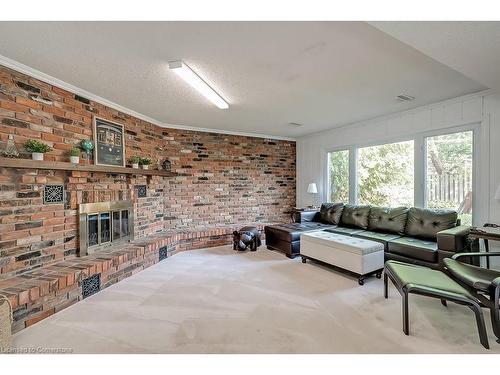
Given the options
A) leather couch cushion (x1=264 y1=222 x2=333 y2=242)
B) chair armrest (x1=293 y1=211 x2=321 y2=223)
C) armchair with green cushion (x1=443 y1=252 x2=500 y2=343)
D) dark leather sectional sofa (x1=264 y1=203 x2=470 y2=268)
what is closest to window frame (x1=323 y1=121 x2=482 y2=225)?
dark leather sectional sofa (x1=264 y1=203 x2=470 y2=268)

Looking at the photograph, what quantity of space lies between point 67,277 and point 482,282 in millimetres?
3551

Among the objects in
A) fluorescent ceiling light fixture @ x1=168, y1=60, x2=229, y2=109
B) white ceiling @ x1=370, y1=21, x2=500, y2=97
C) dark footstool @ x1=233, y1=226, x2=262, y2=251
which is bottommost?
dark footstool @ x1=233, y1=226, x2=262, y2=251

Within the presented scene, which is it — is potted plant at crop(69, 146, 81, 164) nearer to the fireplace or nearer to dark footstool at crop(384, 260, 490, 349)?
the fireplace

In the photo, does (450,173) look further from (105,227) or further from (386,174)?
(105,227)

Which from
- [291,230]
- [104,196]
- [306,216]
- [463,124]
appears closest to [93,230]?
[104,196]

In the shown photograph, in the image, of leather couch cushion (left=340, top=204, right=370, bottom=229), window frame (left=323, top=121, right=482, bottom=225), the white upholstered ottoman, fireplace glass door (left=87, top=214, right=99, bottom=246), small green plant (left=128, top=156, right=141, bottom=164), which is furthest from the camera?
leather couch cushion (left=340, top=204, right=370, bottom=229)

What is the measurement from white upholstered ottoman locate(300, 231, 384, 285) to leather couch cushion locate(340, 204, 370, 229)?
100 centimetres

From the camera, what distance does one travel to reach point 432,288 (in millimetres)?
1947

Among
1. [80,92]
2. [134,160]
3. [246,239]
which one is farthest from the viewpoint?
[246,239]

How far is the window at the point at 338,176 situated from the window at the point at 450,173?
1.47 m

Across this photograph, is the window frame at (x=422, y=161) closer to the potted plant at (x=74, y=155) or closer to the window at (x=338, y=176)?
the window at (x=338, y=176)

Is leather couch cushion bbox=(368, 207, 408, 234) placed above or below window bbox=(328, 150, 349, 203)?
below

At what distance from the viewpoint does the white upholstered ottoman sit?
9.73ft
